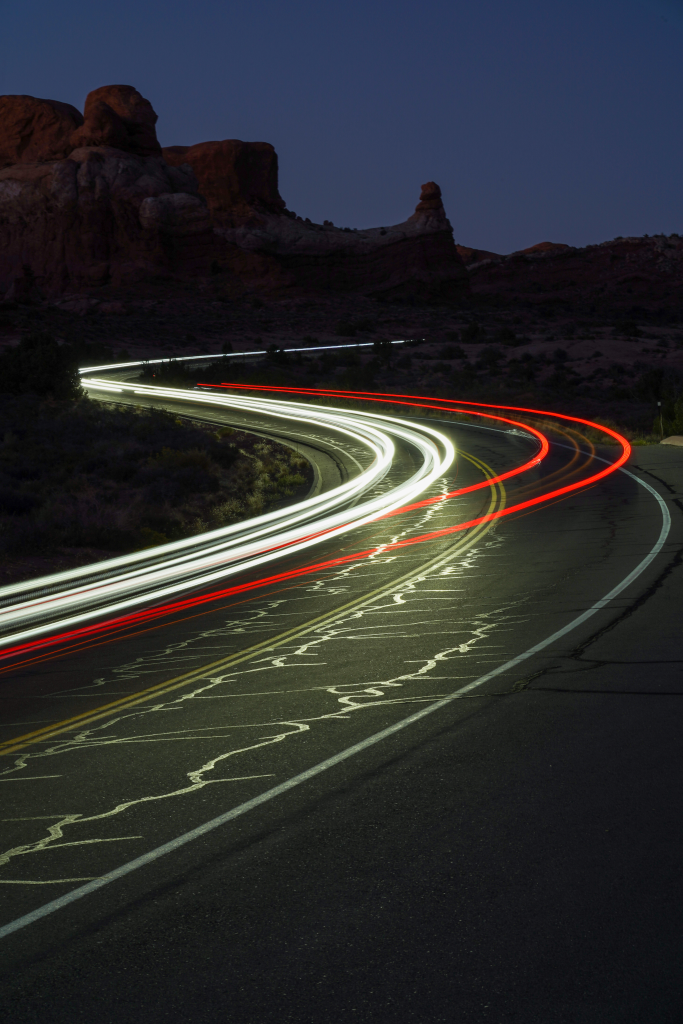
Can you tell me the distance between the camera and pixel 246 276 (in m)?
105

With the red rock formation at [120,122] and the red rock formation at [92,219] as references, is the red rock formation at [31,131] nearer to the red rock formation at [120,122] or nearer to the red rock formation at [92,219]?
the red rock formation at [92,219]

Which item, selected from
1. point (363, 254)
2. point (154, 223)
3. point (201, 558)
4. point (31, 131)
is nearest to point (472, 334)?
point (363, 254)

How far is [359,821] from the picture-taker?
17.5ft

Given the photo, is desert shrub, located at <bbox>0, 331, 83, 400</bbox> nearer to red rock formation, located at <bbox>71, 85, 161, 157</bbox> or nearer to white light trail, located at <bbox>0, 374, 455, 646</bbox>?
white light trail, located at <bbox>0, 374, 455, 646</bbox>

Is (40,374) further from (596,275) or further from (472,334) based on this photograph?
(596,275)

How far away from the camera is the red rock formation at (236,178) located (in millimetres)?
114375

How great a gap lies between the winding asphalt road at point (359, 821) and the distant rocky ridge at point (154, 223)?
303 feet

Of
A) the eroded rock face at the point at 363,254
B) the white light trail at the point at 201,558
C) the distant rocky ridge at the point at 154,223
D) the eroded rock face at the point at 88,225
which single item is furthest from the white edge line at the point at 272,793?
the eroded rock face at the point at 363,254

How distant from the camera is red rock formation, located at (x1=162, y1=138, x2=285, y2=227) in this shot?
114 metres

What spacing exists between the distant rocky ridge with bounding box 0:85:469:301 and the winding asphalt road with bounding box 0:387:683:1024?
92243mm

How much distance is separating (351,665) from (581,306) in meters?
125

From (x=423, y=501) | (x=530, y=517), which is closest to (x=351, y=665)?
(x=530, y=517)

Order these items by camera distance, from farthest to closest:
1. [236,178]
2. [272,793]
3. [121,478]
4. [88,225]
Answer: [236,178] → [88,225] → [121,478] → [272,793]

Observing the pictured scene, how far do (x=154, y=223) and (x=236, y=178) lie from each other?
1756cm
